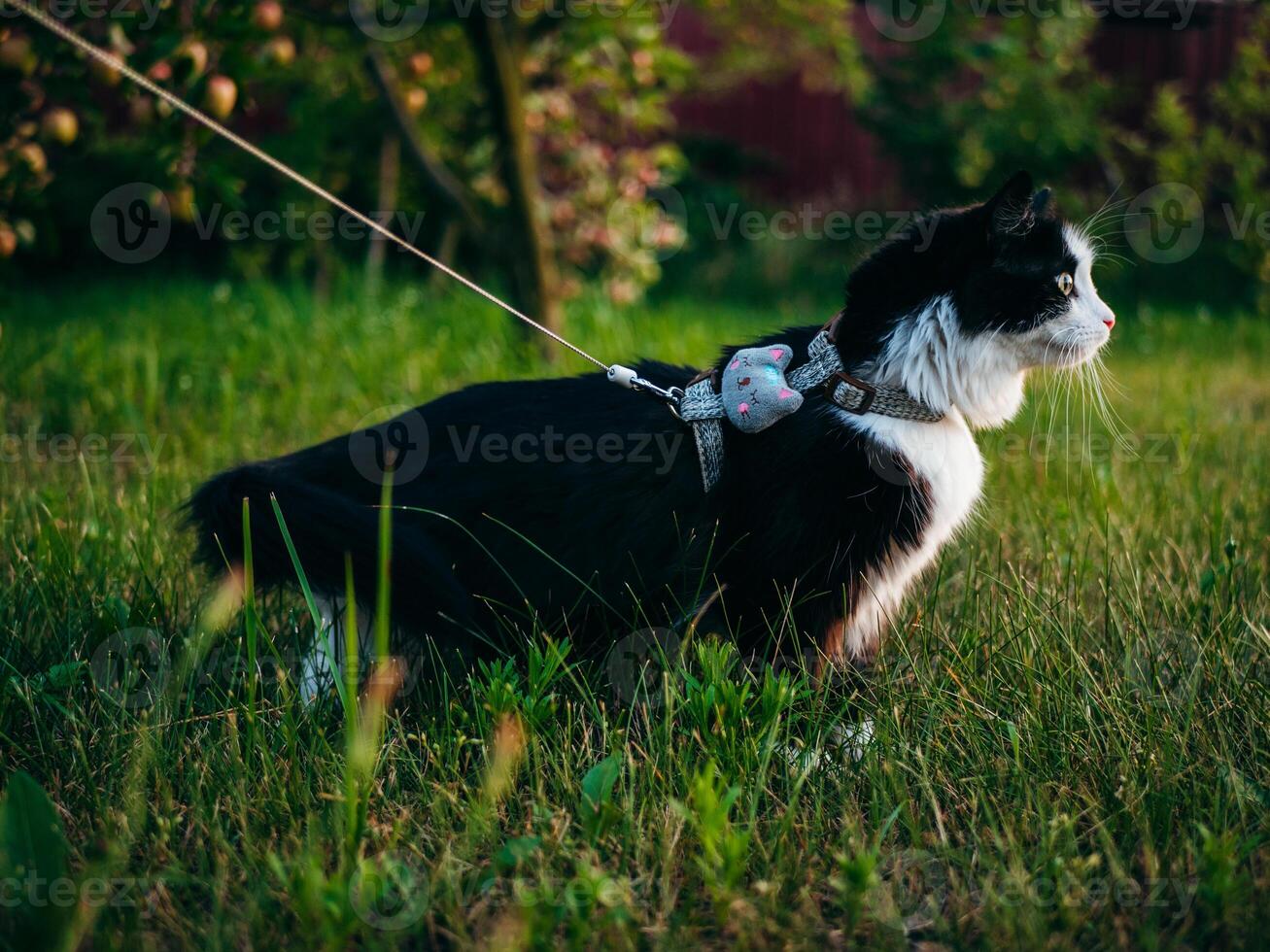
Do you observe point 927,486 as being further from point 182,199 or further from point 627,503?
point 182,199

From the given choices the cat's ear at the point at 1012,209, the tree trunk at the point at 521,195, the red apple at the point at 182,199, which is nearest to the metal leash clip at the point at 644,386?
the cat's ear at the point at 1012,209

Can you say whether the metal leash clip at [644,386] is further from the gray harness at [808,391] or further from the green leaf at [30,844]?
the green leaf at [30,844]

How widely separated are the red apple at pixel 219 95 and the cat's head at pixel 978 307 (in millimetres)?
1612

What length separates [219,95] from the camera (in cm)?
233

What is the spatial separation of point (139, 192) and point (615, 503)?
17.2 feet

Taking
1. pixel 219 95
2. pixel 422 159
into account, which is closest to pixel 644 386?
pixel 219 95

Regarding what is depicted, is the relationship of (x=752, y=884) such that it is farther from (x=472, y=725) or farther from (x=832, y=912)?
(x=472, y=725)

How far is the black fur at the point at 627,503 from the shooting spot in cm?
162

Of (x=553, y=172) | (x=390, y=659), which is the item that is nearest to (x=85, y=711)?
(x=390, y=659)

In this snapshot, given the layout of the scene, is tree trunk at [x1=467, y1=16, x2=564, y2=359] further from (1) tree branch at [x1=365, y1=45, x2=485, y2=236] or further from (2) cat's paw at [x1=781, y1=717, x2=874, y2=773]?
(2) cat's paw at [x1=781, y1=717, x2=874, y2=773]

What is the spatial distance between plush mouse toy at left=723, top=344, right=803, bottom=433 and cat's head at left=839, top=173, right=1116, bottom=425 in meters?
0.13

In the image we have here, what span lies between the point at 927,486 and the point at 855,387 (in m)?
0.20

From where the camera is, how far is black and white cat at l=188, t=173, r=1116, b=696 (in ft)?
5.32

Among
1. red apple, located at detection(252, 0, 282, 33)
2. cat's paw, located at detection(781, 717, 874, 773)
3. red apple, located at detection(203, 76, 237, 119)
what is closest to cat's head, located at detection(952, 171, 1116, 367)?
cat's paw, located at detection(781, 717, 874, 773)
